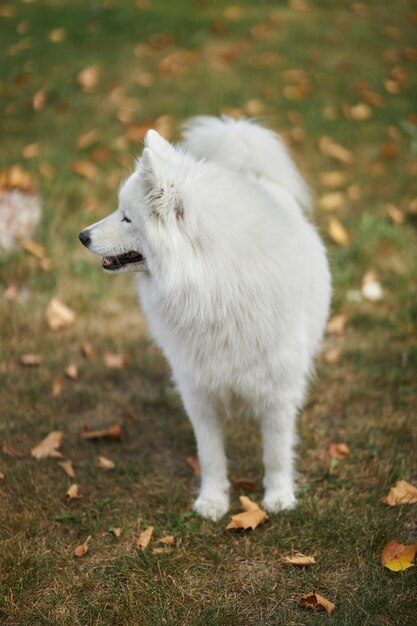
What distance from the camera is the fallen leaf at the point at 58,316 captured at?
4141 mm

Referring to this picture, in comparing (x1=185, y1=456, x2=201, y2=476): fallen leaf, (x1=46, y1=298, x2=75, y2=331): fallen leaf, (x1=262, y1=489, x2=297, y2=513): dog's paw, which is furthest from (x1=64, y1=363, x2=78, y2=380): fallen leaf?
(x1=262, y1=489, x2=297, y2=513): dog's paw

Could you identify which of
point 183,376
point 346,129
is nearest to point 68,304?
point 183,376

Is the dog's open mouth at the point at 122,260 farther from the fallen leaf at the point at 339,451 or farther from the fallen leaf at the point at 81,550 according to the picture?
the fallen leaf at the point at 339,451

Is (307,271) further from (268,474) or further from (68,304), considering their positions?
(68,304)

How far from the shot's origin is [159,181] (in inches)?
85.0

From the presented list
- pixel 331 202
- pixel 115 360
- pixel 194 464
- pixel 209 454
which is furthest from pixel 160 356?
pixel 331 202

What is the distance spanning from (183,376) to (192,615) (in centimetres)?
83

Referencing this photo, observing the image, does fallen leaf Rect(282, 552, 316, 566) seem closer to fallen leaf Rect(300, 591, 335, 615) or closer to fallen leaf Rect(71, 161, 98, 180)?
fallen leaf Rect(300, 591, 335, 615)

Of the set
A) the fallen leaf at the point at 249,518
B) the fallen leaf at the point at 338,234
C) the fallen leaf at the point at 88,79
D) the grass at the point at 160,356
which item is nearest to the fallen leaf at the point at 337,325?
the grass at the point at 160,356

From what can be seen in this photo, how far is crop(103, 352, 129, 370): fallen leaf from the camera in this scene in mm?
3844

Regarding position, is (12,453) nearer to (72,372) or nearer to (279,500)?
(72,372)

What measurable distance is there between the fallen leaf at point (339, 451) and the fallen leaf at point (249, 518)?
20.0 inches

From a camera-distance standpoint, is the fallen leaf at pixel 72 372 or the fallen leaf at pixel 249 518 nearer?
the fallen leaf at pixel 249 518

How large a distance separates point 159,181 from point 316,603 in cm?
144
